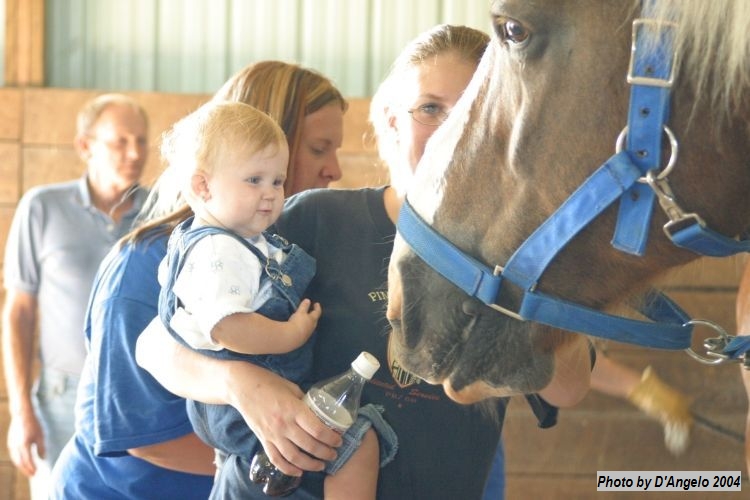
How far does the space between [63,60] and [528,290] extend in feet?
10.5

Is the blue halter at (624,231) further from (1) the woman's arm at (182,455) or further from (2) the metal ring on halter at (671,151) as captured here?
(1) the woman's arm at (182,455)

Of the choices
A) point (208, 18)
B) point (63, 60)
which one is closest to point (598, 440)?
point (208, 18)

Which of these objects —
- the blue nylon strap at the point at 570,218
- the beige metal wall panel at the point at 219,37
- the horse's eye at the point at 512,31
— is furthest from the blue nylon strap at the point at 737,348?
the beige metal wall panel at the point at 219,37

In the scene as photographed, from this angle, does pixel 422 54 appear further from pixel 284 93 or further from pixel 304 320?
pixel 304 320

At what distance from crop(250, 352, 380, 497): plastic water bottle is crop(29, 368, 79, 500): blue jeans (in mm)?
1789

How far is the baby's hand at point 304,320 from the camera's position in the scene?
1286 millimetres

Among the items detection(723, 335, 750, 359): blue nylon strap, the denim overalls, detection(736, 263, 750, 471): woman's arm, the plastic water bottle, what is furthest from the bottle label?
detection(736, 263, 750, 471): woman's arm

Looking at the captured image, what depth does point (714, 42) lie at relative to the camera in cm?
96

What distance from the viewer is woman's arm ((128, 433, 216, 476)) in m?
1.50

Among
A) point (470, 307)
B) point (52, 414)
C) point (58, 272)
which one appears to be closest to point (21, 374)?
point (52, 414)

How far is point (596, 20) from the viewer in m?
1.00

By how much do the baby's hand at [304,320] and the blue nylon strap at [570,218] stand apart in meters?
0.32

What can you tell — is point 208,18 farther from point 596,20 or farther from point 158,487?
point 596,20

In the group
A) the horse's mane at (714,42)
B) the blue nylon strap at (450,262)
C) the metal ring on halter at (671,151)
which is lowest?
the blue nylon strap at (450,262)
